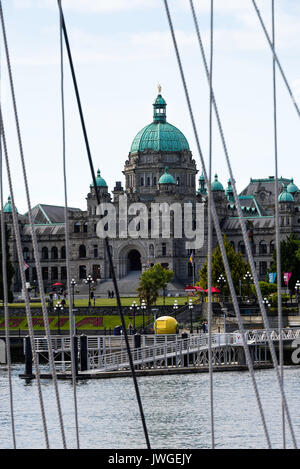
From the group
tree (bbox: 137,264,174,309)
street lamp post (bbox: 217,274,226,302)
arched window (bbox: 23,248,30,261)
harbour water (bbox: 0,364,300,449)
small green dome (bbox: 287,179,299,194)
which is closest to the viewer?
harbour water (bbox: 0,364,300,449)

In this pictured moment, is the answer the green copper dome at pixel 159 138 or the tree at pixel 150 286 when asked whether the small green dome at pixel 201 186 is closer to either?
the green copper dome at pixel 159 138

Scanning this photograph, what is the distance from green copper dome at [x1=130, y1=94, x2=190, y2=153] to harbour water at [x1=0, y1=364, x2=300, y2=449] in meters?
99.2

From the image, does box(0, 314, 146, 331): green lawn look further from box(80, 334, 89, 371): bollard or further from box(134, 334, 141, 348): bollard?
box(80, 334, 89, 371): bollard

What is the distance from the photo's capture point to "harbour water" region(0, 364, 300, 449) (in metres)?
45.7

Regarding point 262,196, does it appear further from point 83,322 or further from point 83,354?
point 83,354

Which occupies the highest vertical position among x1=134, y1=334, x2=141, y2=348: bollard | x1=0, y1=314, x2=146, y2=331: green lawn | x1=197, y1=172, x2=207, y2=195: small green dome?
x1=197, y1=172, x2=207, y2=195: small green dome

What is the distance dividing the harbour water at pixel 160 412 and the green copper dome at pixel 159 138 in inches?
3906

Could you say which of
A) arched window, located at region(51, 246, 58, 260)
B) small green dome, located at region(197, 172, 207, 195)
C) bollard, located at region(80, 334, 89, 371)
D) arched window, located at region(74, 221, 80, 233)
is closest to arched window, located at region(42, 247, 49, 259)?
arched window, located at region(51, 246, 58, 260)

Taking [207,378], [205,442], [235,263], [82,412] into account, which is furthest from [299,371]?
[235,263]

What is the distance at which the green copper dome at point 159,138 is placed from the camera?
168 m

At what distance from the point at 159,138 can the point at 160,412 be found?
117 m

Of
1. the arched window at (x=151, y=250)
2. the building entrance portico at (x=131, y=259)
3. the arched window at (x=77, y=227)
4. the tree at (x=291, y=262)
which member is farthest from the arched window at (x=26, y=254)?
the tree at (x=291, y=262)

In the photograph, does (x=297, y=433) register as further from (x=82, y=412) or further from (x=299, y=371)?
(x=299, y=371)

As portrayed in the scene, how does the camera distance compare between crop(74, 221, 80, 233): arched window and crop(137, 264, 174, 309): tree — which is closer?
crop(137, 264, 174, 309): tree
